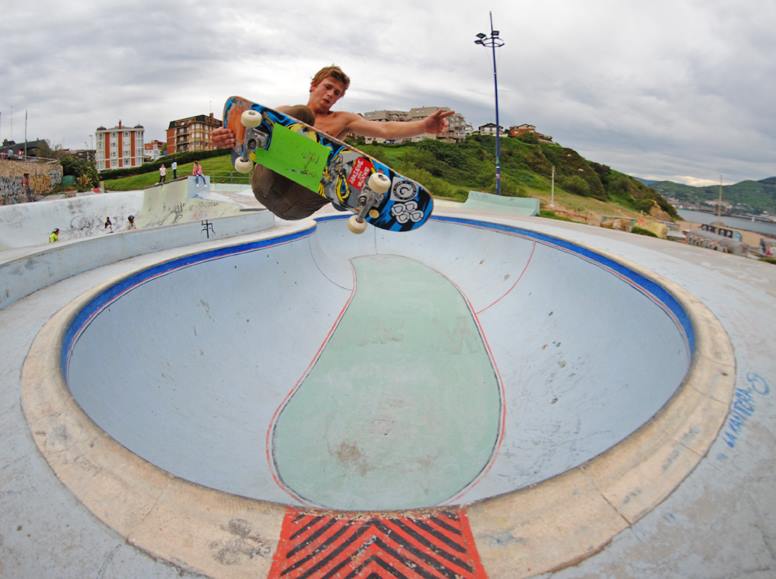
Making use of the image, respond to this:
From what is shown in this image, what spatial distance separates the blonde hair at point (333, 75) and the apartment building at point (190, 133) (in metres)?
80.4

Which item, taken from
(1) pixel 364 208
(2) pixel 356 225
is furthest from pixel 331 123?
(2) pixel 356 225

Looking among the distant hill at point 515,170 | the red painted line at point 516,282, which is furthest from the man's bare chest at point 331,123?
the distant hill at point 515,170

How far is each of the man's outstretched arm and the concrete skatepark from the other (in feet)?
12.0

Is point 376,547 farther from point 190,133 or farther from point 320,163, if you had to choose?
point 190,133

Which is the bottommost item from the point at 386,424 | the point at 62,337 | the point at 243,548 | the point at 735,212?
the point at 386,424

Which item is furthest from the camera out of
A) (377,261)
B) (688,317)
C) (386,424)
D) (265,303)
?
(377,261)

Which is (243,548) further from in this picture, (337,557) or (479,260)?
(479,260)

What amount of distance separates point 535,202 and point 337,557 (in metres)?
18.0

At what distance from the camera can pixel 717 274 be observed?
6.74 meters

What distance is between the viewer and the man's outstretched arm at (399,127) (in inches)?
244

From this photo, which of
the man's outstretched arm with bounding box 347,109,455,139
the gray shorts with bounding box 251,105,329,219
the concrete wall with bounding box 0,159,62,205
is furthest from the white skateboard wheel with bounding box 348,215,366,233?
the concrete wall with bounding box 0,159,62,205

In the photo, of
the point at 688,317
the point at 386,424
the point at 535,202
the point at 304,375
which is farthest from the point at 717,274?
the point at 535,202

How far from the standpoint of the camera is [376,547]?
221cm

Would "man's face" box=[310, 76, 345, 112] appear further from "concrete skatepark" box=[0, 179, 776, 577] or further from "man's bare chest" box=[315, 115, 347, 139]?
"concrete skatepark" box=[0, 179, 776, 577]
